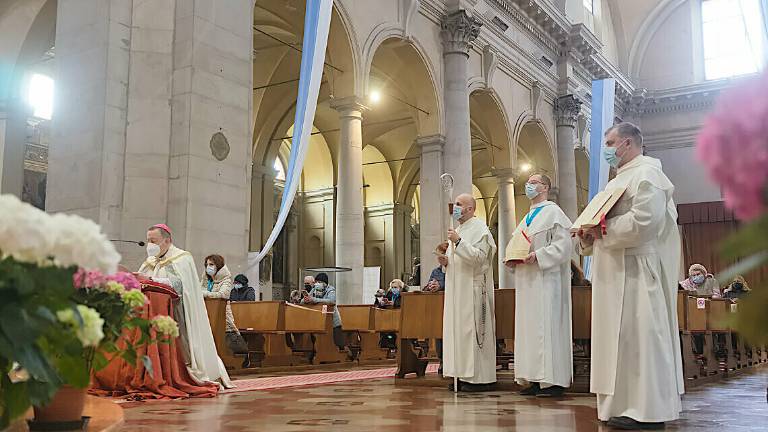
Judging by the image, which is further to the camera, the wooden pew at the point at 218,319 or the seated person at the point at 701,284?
the seated person at the point at 701,284

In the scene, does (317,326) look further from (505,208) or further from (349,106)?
(505,208)

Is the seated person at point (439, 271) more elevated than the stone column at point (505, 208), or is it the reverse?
the stone column at point (505, 208)

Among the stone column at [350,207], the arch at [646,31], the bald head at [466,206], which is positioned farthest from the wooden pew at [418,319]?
the arch at [646,31]

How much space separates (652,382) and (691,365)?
4.52 meters

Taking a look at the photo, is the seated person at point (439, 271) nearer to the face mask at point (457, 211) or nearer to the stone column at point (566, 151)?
the face mask at point (457, 211)

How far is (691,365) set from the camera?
8297mm

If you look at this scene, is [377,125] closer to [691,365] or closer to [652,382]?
[691,365]

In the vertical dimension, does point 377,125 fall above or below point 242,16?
above

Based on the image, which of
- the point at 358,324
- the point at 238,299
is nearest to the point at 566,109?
the point at 358,324

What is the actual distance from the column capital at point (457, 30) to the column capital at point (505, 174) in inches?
167

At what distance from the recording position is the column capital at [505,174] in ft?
64.1

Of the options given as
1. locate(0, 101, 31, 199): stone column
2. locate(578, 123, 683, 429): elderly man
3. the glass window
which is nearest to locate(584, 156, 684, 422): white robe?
locate(578, 123, 683, 429): elderly man

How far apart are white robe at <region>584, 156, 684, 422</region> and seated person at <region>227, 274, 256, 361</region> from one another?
17.0ft

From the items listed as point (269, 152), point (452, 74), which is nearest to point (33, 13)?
point (452, 74)
